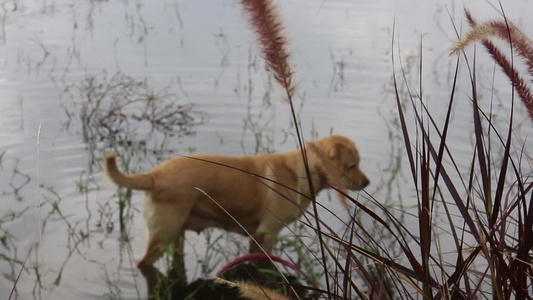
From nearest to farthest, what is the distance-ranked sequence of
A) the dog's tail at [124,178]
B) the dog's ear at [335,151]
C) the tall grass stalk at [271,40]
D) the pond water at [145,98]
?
the tall grass stalk at [271,40], the dog's tail at [124,178], the pond water at [145,98], the dog's ear at [335,151]

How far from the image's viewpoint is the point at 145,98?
7.06 meters

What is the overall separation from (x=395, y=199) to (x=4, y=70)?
451cm

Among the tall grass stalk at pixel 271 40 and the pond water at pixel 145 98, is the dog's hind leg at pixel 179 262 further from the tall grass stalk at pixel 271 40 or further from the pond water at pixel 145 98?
the tall grass stalk at pixel 271 40

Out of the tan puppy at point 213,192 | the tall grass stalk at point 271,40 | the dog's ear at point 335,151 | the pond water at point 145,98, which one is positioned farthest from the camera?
the dog's ear at point 335,151

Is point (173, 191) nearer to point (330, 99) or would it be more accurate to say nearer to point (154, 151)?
point (154, 151)

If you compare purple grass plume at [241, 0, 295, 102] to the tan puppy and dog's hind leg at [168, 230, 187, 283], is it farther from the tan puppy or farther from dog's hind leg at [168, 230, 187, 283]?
dog's hind leg at [168, 230, 187, 283]

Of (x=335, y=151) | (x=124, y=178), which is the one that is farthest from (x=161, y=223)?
(x=335, y=151)

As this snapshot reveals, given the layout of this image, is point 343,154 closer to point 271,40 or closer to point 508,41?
point 508,41

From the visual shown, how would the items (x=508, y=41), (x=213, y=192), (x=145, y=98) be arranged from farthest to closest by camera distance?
1. (x=145, y=98)
2. (x=213, y=192)
3. (x=508, y=41)

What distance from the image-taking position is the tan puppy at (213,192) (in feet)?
13.5

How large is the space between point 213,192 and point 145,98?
2.91 m

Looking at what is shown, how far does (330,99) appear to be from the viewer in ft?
24.7

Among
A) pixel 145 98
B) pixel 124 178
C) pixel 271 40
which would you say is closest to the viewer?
pixel 271 40

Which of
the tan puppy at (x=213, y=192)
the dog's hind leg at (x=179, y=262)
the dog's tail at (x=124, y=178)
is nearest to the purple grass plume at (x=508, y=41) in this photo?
the tan puppy at (x=213, y=192)
